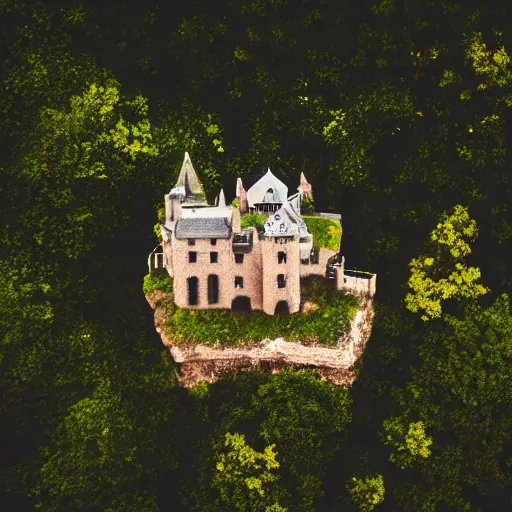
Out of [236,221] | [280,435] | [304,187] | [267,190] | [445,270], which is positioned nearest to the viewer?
[236,221]

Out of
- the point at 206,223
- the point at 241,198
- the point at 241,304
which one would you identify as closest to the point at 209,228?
the point at 206,223

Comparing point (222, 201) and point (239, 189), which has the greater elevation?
point (239, 189)

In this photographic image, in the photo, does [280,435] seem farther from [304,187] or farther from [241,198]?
[304,187]

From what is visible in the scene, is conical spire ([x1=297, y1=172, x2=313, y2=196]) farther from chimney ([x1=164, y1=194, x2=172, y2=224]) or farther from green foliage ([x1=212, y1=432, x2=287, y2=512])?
green foliage ([x1=212, y1=432, x2=287, y2=512])

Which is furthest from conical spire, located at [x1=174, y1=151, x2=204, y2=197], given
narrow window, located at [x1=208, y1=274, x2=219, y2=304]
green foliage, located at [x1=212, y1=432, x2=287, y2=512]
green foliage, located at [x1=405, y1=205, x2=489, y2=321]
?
green foliage, located at [x1=212, y1=432, x2=287, y2=512]

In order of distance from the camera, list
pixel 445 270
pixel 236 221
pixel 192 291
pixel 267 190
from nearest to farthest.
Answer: pixel 236 221 → pixel 267 190 → pixel 192 291 → pixel 445 270
